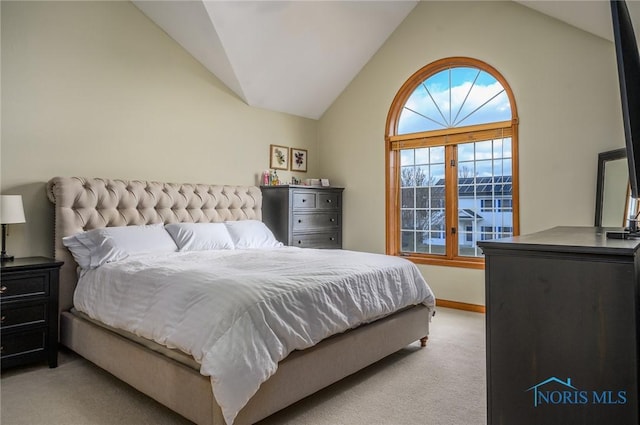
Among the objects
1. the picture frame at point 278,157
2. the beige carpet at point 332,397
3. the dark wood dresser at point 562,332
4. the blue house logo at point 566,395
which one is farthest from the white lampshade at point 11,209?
the blue house logo at point 566,395

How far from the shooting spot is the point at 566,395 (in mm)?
1204

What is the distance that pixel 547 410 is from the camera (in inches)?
48.7

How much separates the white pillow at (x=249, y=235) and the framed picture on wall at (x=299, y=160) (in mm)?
1430

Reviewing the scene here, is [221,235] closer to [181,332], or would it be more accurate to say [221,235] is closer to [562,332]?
[181,332]

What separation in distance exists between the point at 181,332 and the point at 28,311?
1.54 meters

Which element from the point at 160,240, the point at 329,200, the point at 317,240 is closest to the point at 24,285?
the point at 160,240

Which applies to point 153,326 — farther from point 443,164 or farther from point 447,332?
point 443,164

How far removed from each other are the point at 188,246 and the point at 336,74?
3061mm

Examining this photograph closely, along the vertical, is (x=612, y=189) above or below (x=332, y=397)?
above

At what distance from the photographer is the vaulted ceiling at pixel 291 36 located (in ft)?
12.1

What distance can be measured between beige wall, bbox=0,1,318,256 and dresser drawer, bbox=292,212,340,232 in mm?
863

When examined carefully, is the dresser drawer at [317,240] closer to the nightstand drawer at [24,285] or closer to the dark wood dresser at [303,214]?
the dark wood dresser at [303,214]

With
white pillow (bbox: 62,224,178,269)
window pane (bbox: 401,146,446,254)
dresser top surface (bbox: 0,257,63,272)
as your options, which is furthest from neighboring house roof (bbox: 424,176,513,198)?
dresser top surface (bbox: 0,257,63,272)

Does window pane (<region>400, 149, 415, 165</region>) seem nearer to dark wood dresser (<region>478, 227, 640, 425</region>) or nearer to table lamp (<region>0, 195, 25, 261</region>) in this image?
dark wood dresser (<region>478, 227, 640, 425</region>)
